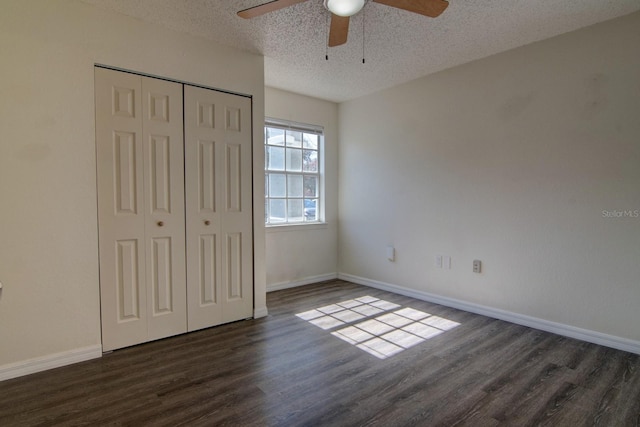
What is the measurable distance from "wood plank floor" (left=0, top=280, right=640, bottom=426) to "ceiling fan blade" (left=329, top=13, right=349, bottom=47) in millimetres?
2279

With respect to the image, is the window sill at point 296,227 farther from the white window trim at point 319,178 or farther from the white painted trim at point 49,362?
the white painted trim at point 49,362

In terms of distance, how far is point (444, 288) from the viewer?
373 cm

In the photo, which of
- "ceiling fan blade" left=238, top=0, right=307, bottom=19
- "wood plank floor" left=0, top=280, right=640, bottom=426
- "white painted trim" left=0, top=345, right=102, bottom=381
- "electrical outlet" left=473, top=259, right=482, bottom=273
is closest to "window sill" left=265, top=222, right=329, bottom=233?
"wood plank floor" left=0, top=280, right=640, bottom=426

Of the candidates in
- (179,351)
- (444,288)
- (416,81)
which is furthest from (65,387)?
(416,81)

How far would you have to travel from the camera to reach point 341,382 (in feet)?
7.12

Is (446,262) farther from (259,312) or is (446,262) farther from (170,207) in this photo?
(170,207)

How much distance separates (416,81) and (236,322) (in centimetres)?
325

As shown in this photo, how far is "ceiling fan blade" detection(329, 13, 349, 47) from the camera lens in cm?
215

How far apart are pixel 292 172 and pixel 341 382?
2.89m

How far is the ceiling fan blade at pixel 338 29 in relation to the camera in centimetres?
215

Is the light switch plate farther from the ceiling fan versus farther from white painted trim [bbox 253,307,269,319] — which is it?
the ceiling fan

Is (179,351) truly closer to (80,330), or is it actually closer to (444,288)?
(80,330)

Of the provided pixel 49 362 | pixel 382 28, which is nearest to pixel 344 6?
pixel 382 28

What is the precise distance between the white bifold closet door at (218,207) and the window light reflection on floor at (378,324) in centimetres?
75
